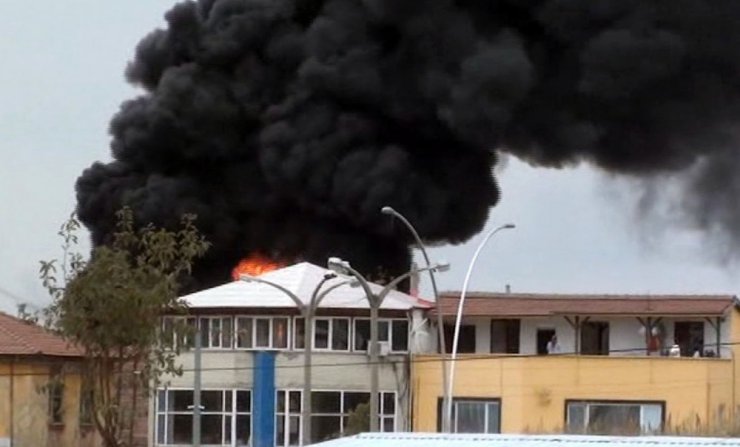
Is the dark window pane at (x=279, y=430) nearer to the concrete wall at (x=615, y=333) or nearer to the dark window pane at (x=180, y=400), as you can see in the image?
the dark window pane at (x=180, y=400)

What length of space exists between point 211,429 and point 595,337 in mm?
10337

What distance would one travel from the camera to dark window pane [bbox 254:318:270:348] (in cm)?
4703

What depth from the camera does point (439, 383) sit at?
45.5m

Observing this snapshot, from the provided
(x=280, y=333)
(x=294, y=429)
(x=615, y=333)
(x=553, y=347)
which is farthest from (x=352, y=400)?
(x=615, y=333)

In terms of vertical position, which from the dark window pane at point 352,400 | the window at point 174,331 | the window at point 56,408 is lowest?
the window at point 56,408

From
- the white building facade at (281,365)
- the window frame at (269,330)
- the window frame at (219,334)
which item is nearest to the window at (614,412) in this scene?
the white building facade at (281,365)

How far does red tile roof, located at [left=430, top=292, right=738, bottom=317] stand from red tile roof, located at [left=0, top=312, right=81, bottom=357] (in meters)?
11.6

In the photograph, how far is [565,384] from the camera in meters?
43.8

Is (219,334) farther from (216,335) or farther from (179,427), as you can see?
(179,427)

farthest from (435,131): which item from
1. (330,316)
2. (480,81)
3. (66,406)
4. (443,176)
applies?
→ (66,406)

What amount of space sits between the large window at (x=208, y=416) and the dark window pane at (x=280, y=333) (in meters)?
1.55

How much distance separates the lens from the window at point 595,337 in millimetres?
46938

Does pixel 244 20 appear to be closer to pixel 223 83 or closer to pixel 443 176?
pixel 223 83

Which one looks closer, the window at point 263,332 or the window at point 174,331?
the window at point 174,331
